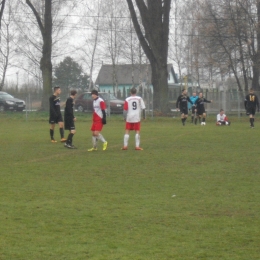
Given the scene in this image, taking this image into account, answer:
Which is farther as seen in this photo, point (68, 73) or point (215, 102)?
point (68, 73)

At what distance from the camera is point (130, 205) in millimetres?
9266

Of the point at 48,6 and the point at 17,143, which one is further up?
the point at 48,6

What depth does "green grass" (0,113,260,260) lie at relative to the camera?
269 inches

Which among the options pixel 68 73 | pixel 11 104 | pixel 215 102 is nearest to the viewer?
pixel 215 102

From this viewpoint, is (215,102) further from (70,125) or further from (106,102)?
(70,125)

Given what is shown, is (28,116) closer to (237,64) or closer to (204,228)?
(237,64)

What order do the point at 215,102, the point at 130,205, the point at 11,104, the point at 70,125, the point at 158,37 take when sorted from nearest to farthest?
the point at 130,205, the point at 70,125, the point at 158,37, the point at 215,102, the point at 11,104

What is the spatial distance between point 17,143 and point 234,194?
12125mm

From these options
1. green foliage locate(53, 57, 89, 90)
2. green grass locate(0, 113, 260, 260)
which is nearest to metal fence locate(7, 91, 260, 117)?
green grass locate(0, 113, 260, 260)

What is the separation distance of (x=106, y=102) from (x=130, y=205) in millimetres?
33180

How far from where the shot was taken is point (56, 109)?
20.4 metres

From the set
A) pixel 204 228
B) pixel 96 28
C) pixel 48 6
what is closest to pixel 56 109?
pixel 204 228

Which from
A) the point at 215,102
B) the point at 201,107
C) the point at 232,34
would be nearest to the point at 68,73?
the point at 232,34

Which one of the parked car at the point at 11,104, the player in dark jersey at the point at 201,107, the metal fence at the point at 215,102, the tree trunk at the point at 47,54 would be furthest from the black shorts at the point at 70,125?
the parked car at the point at 11,104
